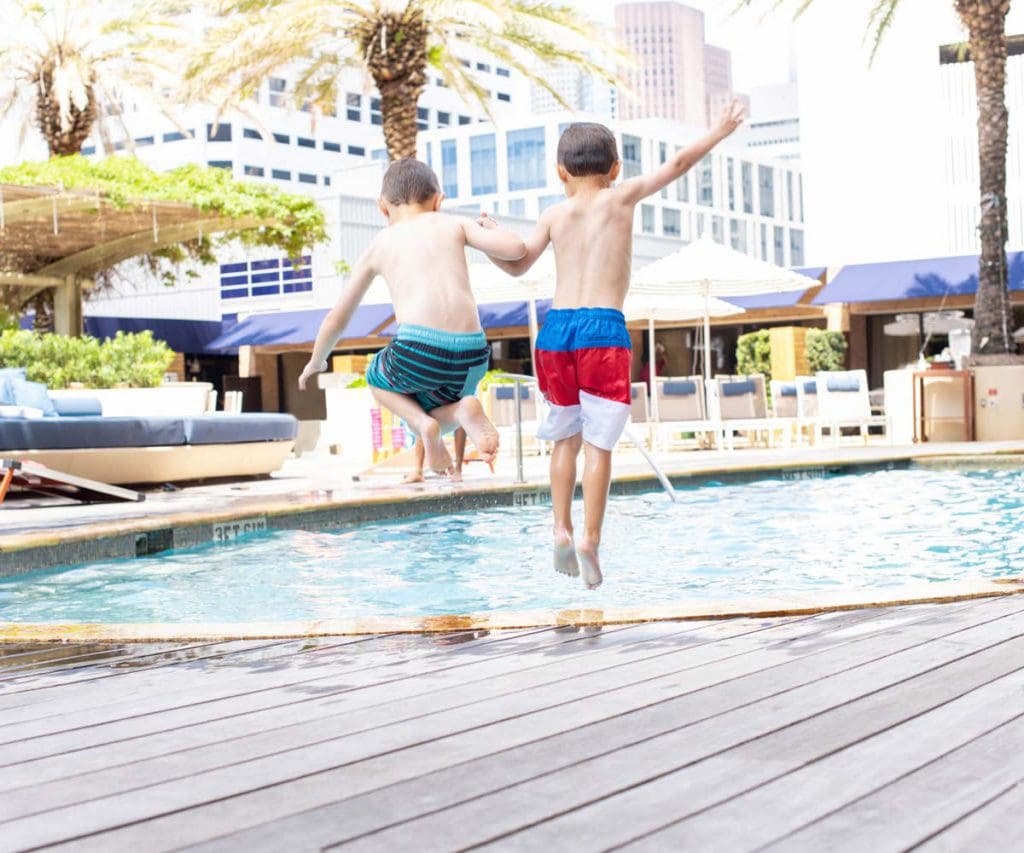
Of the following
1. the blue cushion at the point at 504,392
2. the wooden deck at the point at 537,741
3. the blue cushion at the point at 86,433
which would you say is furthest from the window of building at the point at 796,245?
the wooden deck at the point at 537,741

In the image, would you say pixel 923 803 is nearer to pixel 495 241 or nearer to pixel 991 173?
pixel 495 241

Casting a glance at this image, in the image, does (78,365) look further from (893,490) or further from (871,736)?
(871,736)

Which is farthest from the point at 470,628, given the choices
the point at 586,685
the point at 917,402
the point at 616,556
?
the point at 917,402

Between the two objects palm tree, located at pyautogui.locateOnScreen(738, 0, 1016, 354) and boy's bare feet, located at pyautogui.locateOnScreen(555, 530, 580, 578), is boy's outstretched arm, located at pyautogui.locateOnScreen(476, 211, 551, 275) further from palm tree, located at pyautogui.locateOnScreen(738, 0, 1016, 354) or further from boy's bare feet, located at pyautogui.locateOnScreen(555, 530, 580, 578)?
palm tree, located at pyautogui.locateOnScreen(738, 0, 1016, 354)

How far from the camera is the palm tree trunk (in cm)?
1706

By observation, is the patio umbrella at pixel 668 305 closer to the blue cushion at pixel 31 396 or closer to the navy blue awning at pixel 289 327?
the blue cushion at pixel 31 396

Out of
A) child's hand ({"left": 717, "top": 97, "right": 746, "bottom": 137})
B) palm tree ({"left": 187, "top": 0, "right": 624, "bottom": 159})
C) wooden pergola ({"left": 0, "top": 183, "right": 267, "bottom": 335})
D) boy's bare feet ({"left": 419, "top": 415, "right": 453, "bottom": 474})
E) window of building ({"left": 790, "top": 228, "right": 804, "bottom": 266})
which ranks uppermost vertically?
window of building ({"left": 790, "top": 228, "right": 804, "bottom": 266})

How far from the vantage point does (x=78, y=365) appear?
1752 cm

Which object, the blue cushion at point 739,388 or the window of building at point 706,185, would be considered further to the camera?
the window of building at point 706,185

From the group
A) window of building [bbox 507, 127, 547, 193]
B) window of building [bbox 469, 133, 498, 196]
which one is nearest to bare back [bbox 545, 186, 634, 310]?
window of building [bbox 507, 127, 547, 193]

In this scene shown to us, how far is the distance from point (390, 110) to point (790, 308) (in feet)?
36.6

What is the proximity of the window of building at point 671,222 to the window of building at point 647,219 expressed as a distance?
1.40 metres

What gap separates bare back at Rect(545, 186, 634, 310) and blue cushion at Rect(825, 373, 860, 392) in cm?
1433

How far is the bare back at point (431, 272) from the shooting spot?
478 centimetres
